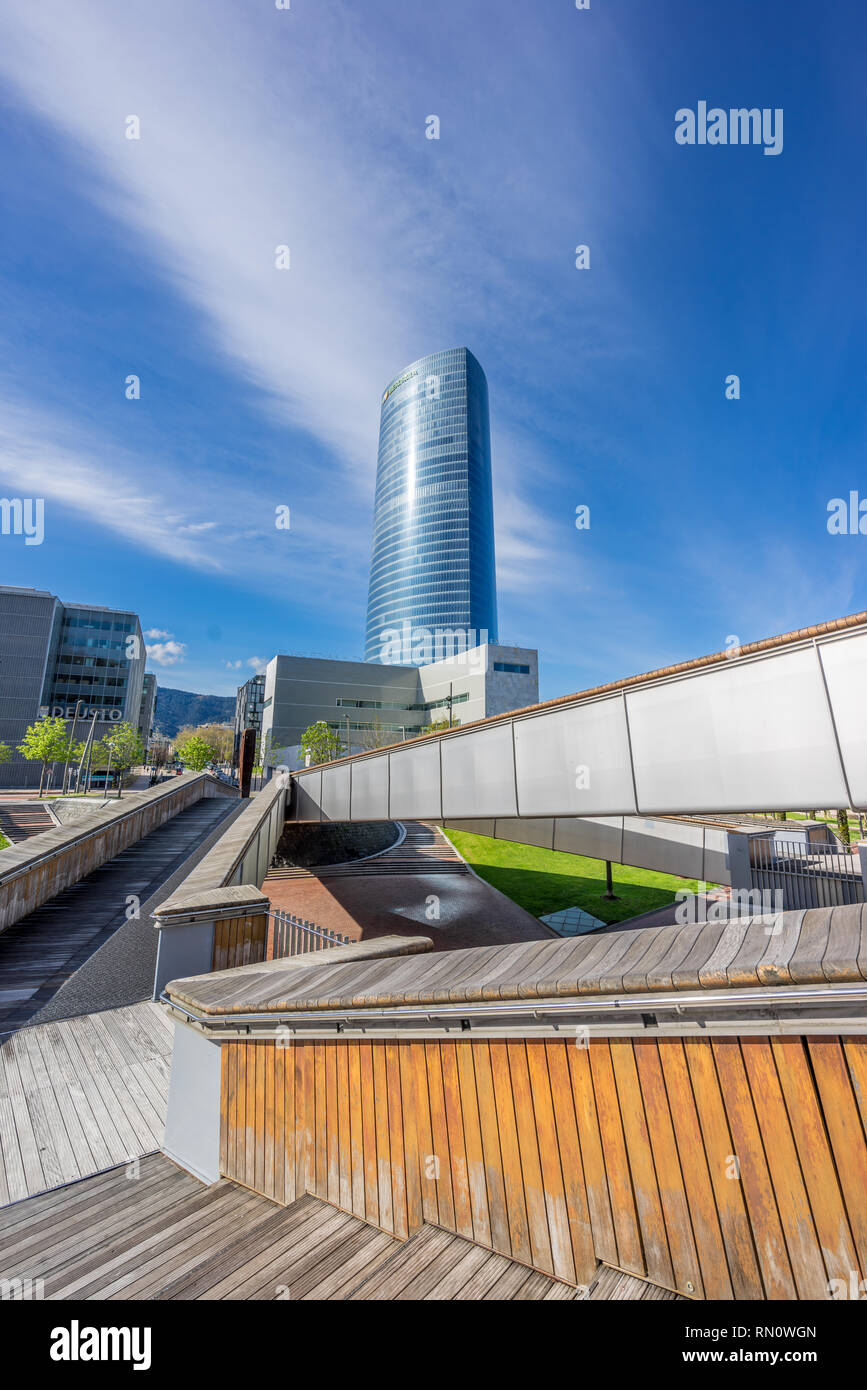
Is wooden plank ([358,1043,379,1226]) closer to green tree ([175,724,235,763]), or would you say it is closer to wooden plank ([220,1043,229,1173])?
wooden plank ([220,1043,229,1173])

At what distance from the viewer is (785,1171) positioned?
2.03 meters

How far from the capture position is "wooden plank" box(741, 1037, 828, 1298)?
6.31ft

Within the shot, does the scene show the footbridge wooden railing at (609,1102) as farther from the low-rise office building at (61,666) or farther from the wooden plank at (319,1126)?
the low-rise office building at (61,666)

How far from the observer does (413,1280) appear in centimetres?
248

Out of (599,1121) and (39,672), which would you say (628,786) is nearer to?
(599,1121)

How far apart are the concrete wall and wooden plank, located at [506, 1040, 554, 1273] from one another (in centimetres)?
959

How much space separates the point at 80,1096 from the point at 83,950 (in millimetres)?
4047

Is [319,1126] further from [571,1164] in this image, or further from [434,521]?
[434,521]

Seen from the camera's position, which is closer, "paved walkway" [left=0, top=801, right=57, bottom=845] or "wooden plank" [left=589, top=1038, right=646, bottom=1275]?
"wooden plank" [left=589, top=1038, right=646, bottom=1275]

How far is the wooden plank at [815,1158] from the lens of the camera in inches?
74.2

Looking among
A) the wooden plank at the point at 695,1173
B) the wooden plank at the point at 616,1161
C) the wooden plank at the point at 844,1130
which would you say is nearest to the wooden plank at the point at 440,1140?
the wooden plank at the point at 616,1161

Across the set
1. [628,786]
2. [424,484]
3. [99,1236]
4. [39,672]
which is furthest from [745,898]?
[424,484]

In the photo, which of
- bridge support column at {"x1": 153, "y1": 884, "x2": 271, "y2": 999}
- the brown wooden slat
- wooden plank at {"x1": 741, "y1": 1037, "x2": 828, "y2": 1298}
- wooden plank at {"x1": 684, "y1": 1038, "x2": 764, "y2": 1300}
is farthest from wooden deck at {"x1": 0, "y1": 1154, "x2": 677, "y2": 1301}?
bridge support column at {"x1": 153, "y1": 884, "x2": 271, "y2": 999}
